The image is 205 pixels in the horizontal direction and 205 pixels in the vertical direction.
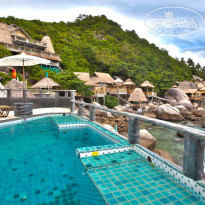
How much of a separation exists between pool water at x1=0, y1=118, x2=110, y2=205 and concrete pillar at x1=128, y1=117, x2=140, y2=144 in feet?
3.68

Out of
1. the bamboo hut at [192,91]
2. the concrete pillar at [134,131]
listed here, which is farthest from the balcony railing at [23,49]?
the bamboo hut at [192,91]

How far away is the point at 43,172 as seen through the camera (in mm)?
3121

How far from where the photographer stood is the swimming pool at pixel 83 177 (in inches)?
86.4

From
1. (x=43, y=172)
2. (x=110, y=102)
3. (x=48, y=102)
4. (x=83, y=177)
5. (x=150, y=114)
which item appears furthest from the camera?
(x=110, y=102)

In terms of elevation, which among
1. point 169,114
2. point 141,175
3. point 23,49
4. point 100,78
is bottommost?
point 169,114

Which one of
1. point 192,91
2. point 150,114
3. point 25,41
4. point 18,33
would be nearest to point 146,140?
point 150,114

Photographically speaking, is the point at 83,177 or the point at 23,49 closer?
the point at 83,177

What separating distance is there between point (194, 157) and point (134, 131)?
1762 millimetres

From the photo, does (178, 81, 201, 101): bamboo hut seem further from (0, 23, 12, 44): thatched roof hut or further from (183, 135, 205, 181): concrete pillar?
(183, 135, 205, 181): concrete pillar

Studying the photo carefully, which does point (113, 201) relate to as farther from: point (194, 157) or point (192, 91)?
point (192, 91)

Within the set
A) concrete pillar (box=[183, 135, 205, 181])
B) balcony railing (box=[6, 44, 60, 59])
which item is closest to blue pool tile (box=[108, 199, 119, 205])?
concrete pillar (box=[183, 135, 205, 181])

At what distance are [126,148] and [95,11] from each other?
324ft

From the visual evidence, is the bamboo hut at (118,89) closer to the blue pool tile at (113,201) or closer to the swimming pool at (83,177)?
the swimming pool at (83,177)

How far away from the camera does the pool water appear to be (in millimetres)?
2336
